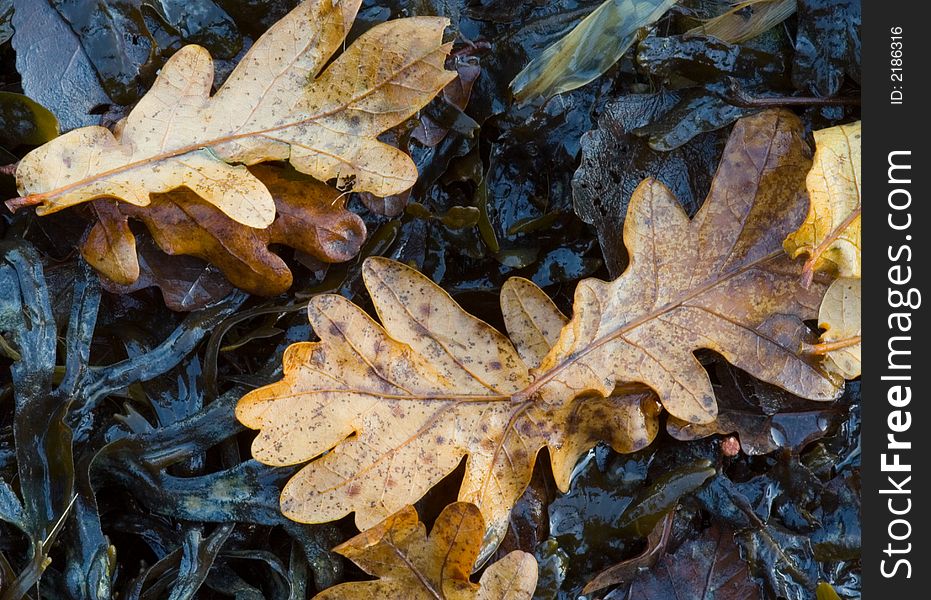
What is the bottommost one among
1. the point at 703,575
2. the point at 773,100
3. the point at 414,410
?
the point at 703,575

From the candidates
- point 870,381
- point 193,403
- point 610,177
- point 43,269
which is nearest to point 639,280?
point 610,177

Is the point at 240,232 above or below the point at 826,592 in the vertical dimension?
above

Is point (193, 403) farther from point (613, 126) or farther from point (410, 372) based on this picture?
point (613, 126)

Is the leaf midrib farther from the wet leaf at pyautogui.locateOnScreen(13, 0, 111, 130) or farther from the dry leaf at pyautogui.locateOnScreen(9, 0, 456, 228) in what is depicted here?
the wet leaf at pyautogui.locateOnScreen(13, 0, 111, 130)

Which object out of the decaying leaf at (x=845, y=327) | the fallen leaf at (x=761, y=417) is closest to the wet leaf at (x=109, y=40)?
the fallen leaf at (x=761, y=417)

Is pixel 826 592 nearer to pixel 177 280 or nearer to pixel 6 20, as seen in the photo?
pixel 177 280

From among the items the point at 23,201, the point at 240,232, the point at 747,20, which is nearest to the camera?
the point at 23,201

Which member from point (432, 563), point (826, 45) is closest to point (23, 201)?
point (432, 563)

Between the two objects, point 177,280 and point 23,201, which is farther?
point 177,280
